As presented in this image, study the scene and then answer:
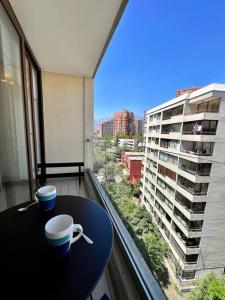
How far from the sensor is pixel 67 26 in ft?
6.12

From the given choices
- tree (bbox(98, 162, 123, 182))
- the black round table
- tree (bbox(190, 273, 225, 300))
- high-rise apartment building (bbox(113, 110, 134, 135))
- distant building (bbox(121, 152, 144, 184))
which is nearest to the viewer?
the black round table

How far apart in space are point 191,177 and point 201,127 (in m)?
0.29

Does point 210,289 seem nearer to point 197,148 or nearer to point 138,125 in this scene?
point 197,148

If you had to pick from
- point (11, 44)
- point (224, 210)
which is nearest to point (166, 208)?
point (224, 210)

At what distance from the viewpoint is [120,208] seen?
1772 mm

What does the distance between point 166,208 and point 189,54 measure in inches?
50.5

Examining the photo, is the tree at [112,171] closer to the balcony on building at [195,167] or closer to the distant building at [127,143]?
the distant building at [127,143]

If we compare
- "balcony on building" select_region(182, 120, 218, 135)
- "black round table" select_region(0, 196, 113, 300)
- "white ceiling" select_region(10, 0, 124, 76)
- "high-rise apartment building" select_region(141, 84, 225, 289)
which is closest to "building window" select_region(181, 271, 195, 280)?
"high-rise apartment building" select_region(141, 84, 225, 289)

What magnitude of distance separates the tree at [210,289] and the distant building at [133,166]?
89 centimetres

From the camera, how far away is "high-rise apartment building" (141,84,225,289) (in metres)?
0.76

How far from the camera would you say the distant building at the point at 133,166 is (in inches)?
62.9

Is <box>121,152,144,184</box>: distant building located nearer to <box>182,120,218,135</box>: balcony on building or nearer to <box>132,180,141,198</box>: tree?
<box>132,180,141,198</box>: tree

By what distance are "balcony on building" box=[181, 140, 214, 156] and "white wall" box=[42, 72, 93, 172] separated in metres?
3.00

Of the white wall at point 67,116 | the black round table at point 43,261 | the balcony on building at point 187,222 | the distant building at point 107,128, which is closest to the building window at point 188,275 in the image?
the balcony on building at point 187,222
